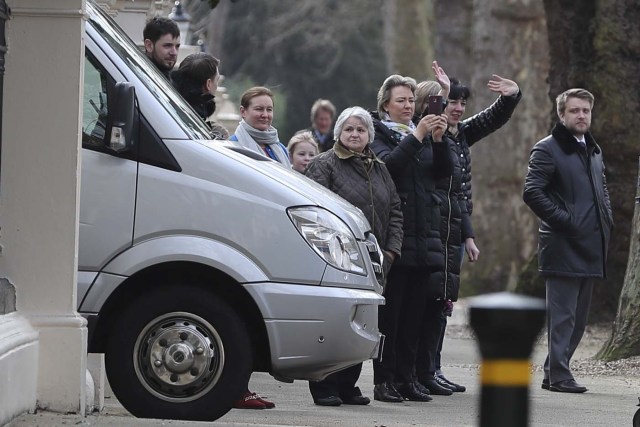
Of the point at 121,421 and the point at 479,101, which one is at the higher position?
the point at 479,101

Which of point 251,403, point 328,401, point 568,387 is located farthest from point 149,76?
point 568,387

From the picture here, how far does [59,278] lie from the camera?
7.64 m

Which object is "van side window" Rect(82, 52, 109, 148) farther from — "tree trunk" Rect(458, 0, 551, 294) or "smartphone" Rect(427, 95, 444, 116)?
"tree trunk" Rect(458, 0, 551, 294)

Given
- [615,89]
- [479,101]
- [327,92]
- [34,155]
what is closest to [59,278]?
[34,155]

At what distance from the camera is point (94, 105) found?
833 cm

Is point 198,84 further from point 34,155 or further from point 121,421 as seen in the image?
point 121,421

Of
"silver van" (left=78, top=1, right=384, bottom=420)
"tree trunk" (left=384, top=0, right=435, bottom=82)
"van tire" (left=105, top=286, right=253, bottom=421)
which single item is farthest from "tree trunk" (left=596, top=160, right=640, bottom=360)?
"tree trunk" (left=384, top=0, right=435, bottom=82)

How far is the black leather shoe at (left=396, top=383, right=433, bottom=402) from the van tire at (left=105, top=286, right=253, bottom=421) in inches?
99.9

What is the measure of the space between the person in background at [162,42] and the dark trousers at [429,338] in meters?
2.35

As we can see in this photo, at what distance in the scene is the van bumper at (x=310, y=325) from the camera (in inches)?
320

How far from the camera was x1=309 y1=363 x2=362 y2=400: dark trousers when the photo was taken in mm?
9891

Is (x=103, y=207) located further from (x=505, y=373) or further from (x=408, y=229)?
(x=505, y=373)

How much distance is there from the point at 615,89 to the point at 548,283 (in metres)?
6.04

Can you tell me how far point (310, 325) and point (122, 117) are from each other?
1.36 m
